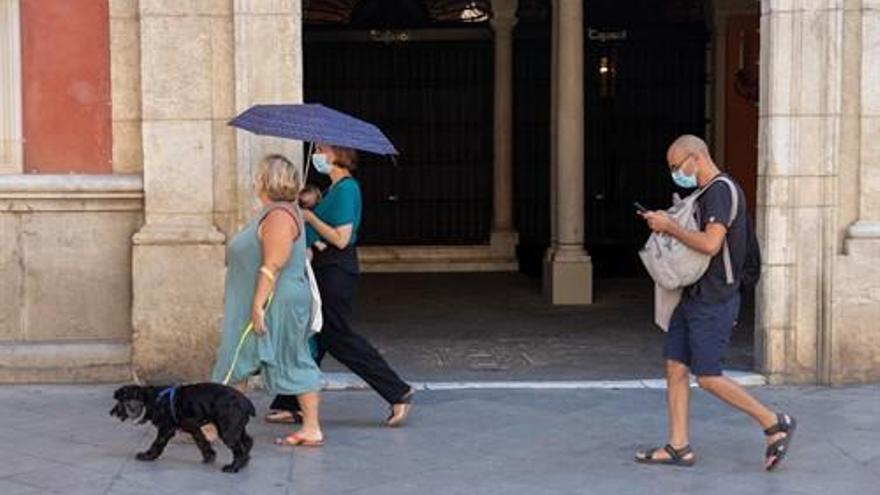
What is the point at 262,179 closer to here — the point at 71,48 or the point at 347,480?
the point at 347,480

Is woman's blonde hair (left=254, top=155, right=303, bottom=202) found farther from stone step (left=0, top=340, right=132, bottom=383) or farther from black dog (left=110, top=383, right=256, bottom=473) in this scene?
stone step (left=0, top=340, right=132, bottom=383)

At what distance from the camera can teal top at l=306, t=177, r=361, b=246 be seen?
7125 mm

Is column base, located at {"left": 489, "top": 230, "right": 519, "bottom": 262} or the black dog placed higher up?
column base, located at {"left": 489, "top": 230, "right": 519, "bottom": 262}

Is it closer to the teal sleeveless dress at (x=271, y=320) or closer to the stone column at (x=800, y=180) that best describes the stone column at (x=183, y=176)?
the teal sleeveless dress at (x=271, y=320)

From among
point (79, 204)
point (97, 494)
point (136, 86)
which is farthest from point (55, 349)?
point (97, 494)

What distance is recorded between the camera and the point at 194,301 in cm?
841

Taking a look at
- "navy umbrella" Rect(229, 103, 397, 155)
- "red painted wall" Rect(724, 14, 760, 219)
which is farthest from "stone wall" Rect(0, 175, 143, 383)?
"red painted wall" Rect(724, 14, 760, 219)

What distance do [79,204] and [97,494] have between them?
2977 mm

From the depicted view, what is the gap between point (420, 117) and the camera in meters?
16.4

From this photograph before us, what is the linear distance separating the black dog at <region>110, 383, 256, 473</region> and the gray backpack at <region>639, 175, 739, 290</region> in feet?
7.12

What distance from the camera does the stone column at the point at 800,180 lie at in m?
8.50

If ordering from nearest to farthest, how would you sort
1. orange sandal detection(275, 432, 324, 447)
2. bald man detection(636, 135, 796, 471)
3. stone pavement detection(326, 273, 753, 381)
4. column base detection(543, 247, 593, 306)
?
bald man detection(636, 135, 796, 471), orange sandal detection(275, 432, 324, 447), stone pavement detection(326, 273, 753, 381), column base detection(543, 247, 593, 306)

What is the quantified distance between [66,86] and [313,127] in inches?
100

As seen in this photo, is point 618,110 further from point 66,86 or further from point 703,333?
point 703,333
